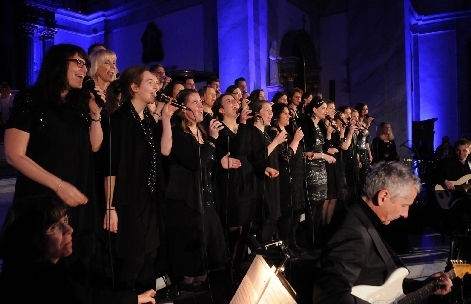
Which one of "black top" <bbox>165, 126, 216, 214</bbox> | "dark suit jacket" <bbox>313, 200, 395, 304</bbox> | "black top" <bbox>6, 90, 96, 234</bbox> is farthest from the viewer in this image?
"black top" <bbox>165, 126, 216, 214</bbox>

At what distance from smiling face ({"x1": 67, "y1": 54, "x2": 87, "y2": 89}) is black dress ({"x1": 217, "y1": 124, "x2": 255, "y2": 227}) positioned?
2.40 meters

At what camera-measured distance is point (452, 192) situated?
301 inches

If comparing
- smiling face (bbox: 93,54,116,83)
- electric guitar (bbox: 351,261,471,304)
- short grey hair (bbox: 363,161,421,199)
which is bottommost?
electric guitar (bbox: 351,261,471,304)

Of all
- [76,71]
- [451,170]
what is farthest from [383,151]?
[76,71]

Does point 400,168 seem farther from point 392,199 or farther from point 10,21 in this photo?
point 10,21

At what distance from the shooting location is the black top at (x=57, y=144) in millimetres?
2852

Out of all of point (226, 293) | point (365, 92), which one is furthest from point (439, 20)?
point (226, 293)

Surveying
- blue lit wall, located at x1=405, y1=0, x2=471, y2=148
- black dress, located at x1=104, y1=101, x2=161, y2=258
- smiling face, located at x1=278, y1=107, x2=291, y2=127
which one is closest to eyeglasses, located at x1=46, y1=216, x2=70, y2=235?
black dress, located at x1=104, y1=101, x2=161, y2=258

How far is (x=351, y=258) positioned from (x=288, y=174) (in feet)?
13.5

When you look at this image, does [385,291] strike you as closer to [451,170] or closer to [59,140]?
[59,140]

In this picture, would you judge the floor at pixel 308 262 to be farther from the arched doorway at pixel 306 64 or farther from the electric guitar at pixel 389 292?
the arched doorway at pixel 306 64

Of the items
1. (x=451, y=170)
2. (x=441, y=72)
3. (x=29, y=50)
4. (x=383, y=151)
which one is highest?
(x=29, y=50)

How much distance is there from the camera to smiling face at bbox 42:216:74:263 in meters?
2.20

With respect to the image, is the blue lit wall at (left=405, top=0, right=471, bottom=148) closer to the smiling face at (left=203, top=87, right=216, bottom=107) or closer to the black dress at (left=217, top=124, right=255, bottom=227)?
the smiling face at (left=203, top=87, right=216, bottom=107)
